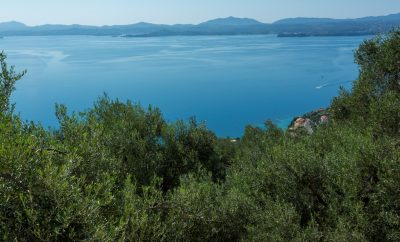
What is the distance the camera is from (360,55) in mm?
19297

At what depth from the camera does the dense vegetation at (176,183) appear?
5945mm

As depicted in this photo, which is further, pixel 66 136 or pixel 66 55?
pixel 66 55

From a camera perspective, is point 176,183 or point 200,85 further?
point 200,85

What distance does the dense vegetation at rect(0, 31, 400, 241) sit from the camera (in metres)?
5.95

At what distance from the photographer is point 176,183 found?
1457 cm

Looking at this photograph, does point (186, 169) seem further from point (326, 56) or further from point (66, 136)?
point (326, 56)

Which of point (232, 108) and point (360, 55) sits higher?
point (360, 55)

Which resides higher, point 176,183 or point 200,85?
point 176,183

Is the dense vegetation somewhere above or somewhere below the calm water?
above

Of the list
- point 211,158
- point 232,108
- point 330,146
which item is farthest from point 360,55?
point 232,108

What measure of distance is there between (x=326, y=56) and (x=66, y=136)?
15363 centimetres

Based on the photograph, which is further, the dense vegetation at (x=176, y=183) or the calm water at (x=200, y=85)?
the calm water at (x=200, y=85)

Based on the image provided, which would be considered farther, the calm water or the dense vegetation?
the calm water

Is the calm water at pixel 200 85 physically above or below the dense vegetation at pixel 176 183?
below
